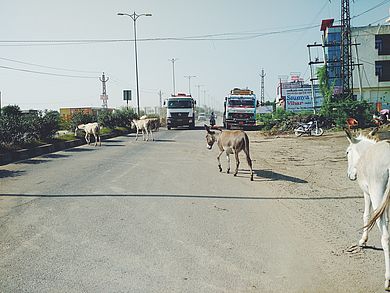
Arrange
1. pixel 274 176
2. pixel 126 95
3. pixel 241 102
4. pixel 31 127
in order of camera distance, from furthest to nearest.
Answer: pixel 126 95 < pixel 241 102 < pixel 31 127 < pixel 274 176

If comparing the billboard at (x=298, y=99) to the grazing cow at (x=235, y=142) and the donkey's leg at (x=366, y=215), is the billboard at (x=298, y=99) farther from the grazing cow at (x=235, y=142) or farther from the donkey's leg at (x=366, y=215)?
the donkey's leg at (x=366, y=215)

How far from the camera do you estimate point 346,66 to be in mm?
38125

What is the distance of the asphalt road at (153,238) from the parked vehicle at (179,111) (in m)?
27.1

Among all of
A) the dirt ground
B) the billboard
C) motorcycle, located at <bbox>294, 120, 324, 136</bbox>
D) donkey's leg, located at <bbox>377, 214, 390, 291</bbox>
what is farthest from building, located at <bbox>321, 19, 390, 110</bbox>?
donkey's leg, located at <bbox>377, 214, 390, 291</bbox>

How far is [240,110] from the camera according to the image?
34.4 meters

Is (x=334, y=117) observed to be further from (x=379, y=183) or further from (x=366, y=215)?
(x=379, y=183)

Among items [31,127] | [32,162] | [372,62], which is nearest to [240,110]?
[31,127]

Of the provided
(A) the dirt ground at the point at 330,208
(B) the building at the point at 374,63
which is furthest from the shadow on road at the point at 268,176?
(B) the building at the point at 374,63

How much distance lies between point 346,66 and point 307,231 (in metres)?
35.7

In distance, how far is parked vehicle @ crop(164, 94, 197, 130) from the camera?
37.6 metres

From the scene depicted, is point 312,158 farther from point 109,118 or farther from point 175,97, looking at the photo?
point 175,97

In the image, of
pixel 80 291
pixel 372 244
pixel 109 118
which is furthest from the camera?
pixel 109 118

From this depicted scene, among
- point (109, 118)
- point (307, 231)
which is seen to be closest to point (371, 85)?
point (109, 118)

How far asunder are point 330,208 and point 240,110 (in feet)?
89.3
